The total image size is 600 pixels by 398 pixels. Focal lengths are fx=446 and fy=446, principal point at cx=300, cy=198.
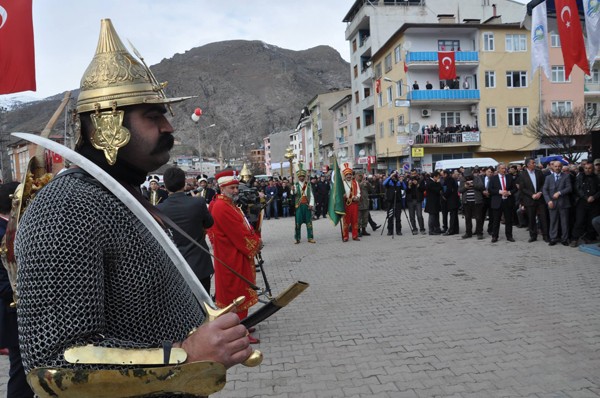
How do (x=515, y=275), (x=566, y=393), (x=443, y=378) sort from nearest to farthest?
(x=566, y=393) → (x=443, y=378) → (x=515, y=275)

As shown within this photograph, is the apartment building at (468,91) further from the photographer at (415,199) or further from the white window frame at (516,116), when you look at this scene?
the photographer at (415,199)

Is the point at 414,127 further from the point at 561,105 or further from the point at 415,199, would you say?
the point at 415,199

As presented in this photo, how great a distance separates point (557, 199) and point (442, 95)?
27.1m

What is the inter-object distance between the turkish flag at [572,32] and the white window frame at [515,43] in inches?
1295

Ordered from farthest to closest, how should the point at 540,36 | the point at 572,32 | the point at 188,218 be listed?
the point at 540,36
the point at 572,32
the point at 188,218

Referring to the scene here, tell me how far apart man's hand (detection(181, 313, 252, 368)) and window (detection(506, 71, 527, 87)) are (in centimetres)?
4057

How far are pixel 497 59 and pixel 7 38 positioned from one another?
38497 mm

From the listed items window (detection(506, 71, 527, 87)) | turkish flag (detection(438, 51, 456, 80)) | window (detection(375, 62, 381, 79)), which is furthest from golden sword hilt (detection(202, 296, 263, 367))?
window (detection(375, 62, 381, 79))

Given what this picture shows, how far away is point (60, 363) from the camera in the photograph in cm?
117

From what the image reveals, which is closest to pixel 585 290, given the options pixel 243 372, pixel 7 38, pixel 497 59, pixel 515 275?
pixel 515 275

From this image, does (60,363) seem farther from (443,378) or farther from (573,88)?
(573,88)

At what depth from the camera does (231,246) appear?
5.70 meters

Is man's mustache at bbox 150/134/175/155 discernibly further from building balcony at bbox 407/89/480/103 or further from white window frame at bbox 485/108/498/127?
white window frame at bbox 485/108/498/127

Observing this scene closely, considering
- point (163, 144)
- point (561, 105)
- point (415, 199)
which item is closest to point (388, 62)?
point (561, 105)
